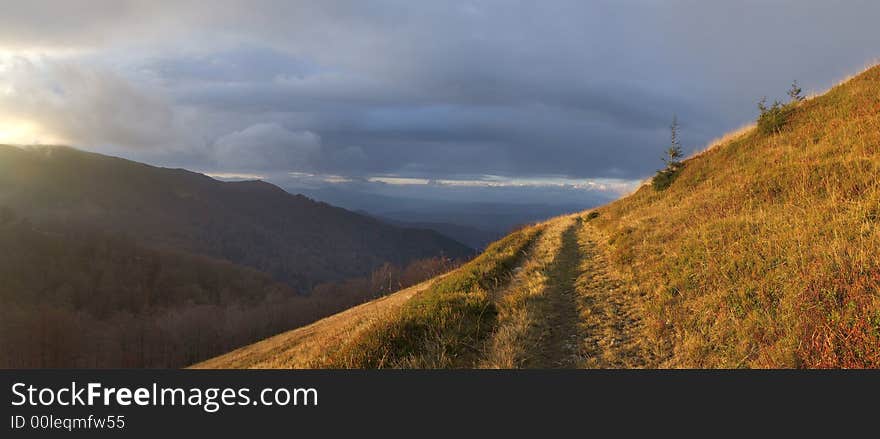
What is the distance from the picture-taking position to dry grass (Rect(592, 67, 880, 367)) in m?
5.92

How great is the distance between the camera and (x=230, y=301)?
617 ft

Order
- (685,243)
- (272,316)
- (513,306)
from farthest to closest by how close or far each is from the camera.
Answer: (272,316) → (685,243) → (513,306)

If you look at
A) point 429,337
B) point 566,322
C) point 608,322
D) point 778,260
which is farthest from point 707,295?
point 429,337

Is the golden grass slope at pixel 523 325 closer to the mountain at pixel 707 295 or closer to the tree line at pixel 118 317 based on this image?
the mountain at pixel 707 295

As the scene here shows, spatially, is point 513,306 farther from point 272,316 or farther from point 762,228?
point 272,316

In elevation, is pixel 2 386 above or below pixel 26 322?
above

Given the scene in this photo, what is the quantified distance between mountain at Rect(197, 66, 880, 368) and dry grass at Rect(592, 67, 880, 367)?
31 millimetres

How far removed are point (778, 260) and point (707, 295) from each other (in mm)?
1623

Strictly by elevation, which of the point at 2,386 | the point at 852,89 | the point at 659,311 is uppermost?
the point at 852,89

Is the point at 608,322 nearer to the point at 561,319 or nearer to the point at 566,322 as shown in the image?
the point at 566,322

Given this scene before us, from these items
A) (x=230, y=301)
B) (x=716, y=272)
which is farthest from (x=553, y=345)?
(x=230, y=301)

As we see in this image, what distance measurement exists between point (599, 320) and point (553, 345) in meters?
1.87

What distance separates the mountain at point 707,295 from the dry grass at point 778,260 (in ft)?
0.10

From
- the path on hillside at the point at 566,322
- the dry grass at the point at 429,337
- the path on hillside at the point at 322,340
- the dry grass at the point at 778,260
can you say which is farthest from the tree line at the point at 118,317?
the dry grass at the point at 429,337
